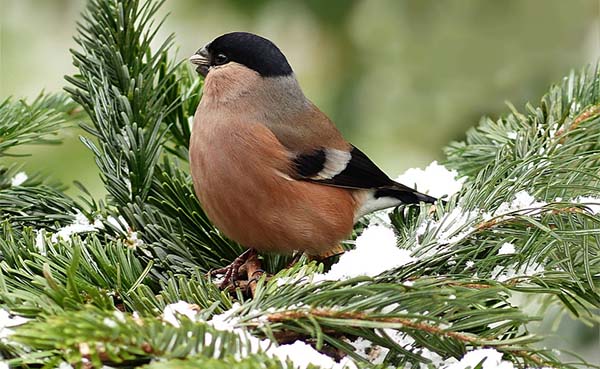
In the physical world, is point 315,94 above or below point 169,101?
above

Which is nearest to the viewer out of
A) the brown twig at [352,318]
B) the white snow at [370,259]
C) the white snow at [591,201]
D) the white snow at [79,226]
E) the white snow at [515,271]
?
the brown twig at [352,318]

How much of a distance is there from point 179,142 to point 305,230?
1.43ft

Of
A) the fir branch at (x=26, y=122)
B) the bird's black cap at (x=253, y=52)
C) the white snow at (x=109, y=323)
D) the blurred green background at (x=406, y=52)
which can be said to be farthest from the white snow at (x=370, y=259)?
the blurred green background at (x=406, y=52)

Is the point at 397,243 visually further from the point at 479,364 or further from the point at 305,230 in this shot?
the point at 305,230

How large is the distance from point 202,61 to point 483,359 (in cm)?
172

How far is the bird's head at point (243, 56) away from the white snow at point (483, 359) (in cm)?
161

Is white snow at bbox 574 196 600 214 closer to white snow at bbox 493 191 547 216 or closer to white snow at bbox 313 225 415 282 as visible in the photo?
white snow at bbox 493 191 547 216

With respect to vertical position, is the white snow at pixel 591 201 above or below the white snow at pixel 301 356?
above

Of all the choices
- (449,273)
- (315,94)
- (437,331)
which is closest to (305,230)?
(449,273)

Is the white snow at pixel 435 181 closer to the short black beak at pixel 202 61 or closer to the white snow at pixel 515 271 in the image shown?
the white snow at pixel 515 271

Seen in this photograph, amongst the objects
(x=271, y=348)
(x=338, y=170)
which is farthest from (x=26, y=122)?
(x=271, y=348)

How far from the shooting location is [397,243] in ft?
4.95

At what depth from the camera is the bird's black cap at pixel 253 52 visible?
2.53 meters

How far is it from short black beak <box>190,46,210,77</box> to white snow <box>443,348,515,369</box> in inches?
65.7
